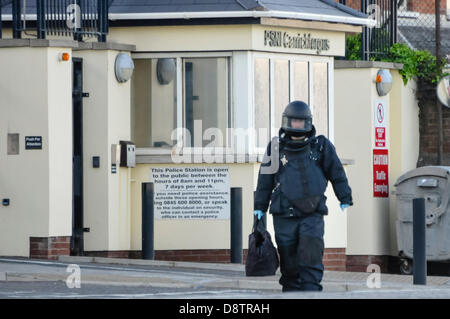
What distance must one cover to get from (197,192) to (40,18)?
3.41 metres

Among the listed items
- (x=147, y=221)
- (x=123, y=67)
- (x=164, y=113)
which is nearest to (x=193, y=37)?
(x=164, y=113)

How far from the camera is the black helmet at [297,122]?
12.0m

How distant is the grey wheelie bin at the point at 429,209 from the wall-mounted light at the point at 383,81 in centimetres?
149

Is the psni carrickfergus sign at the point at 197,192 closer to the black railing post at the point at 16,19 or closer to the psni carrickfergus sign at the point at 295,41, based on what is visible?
the psni carrickfergus sign at the point at 295,41

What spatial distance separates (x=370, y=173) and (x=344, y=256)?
1.85m


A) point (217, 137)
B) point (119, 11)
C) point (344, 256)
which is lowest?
point (344, 256)

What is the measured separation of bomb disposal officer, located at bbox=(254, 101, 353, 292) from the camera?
1192 cm

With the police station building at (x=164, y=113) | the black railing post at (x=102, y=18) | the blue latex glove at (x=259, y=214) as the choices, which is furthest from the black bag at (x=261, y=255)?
the black railing post at (x=102, y=18)

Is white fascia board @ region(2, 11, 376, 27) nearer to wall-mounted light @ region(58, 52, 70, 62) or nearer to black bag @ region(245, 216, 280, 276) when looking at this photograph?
wall-mounted light @ region(58, 52, 70, 62)

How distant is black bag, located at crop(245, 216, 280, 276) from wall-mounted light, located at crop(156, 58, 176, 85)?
751cm

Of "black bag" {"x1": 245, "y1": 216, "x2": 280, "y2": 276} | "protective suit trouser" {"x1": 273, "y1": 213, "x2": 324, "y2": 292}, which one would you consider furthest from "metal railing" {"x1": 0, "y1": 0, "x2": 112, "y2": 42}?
"protective suit trouser" {"x1": 273, "y1": 213, "x2": 324, "y2": 292}
